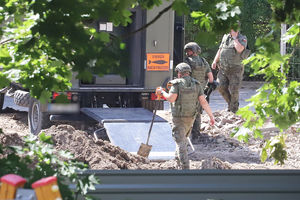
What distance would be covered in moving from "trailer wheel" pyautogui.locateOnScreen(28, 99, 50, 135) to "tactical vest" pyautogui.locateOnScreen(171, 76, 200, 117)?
11.6ft

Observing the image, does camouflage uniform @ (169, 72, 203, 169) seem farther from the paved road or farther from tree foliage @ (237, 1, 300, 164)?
the paved road

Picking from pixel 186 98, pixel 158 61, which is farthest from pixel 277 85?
pixel 158 61

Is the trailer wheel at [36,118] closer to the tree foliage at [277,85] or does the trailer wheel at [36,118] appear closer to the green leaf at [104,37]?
the tree foliage at [277,85]

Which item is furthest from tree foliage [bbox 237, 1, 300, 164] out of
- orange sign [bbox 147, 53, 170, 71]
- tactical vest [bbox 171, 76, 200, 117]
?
orange sign [bbox 147, 53, 170, 71]

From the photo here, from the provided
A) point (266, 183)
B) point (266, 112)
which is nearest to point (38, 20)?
point (266, 183)

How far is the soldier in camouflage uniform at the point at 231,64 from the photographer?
511 inches

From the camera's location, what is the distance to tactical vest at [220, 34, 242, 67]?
13117mm

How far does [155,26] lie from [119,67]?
884 centimetres

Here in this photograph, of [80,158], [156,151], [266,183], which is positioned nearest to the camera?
[266,183]

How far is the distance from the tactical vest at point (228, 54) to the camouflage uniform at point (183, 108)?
4.61 meters

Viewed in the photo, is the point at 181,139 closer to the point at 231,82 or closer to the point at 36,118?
the point at 36,118

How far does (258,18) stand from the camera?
77.4 ft

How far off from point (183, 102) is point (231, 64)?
4.97 meters

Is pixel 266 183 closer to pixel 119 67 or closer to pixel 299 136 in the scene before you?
pixel 119 67
